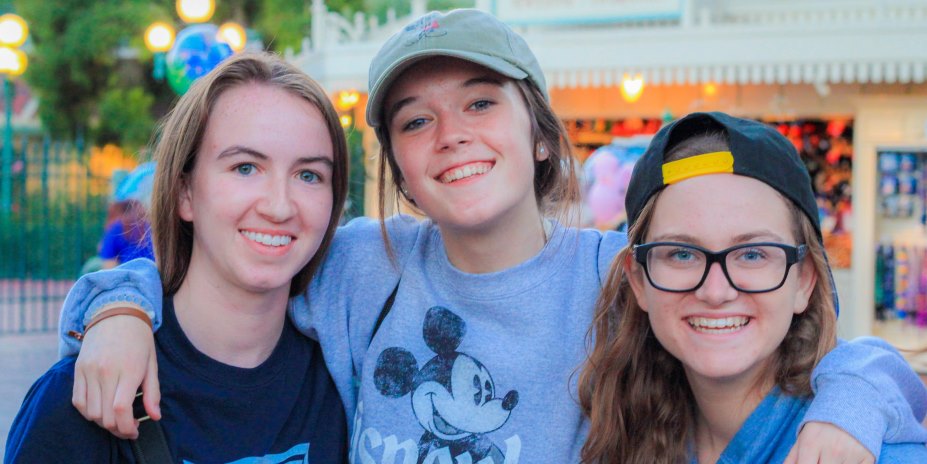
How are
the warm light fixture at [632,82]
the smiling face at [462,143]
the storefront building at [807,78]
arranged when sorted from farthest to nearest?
the warm light fixture at [632,82] < the storefront building at [807,78] < the smiling face at [462,143]

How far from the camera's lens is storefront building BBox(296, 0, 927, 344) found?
8.99 metres

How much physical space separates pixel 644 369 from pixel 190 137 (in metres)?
1.28

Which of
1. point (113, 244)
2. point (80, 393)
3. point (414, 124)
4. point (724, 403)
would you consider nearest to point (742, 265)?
point (724, 403)

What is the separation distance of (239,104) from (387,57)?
0.39 meters

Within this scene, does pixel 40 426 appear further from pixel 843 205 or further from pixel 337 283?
pixel 843 205

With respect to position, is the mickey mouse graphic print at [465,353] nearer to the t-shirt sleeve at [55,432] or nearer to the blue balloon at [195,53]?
the t-shirt sleeve at [55,432]

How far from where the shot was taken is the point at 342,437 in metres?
2.41

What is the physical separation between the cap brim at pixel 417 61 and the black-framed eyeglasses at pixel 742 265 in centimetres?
60

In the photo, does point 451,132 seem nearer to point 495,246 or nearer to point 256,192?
point 495,246

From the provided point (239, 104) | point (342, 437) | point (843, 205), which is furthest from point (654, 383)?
point (843, 205)

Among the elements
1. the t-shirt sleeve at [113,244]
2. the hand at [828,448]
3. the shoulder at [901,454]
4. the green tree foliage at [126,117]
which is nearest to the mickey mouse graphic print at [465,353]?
the hand at [828,448]

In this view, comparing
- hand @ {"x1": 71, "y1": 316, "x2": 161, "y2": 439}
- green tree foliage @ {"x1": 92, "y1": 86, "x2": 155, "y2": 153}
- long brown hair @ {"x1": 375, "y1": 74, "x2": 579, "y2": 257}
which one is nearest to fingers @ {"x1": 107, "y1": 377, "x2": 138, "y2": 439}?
hand @ {"x1": 71, "y1": 316, "x2": 161, "y2": 439}

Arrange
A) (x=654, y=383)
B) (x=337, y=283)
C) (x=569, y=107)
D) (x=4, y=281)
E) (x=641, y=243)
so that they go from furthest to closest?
(x=4, y=281) < (x=569, y=107) < (x=337, y=283) < (x=654, y=383) < (x=641, y=243)

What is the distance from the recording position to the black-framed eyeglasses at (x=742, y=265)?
196 centimetres
